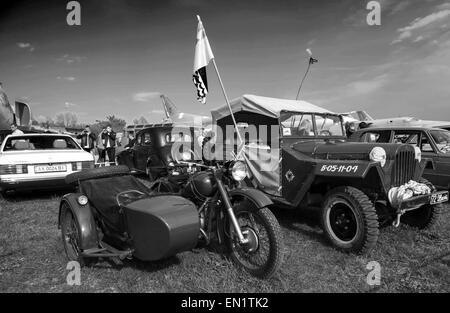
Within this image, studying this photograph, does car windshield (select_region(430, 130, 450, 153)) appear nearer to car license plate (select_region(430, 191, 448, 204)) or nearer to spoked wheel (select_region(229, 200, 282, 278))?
car license plate (select_region(430, 191, 448, 204))

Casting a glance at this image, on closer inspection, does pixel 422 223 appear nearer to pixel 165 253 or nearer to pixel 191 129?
pixel 165 253

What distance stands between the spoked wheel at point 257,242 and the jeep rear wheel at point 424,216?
110 inches

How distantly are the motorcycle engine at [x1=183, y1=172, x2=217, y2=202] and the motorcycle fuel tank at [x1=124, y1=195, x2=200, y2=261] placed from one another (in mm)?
440

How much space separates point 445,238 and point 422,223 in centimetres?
37

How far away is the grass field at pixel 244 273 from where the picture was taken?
289cm

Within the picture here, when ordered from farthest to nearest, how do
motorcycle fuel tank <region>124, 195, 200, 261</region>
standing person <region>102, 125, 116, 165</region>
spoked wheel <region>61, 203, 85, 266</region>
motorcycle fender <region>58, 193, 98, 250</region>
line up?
standing person <region>102, 125, 116, 165</region> → spoked wheel <region>61, 203, 85, 266</region> → motorcycle fender <region>58, 193, 98, 250</region> → motorcycle fuel tank <region>124, 195, 200, 261</region>

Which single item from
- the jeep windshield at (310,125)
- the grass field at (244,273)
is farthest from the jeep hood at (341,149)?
the grass field at (244,273)

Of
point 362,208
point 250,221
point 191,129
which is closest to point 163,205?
point 250,221

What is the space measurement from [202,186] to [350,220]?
191cm

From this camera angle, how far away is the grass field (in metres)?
2.89

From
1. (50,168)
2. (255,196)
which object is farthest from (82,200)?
(50,168)

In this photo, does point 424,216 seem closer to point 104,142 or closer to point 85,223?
point 85,223

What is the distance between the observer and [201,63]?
15.6 feet

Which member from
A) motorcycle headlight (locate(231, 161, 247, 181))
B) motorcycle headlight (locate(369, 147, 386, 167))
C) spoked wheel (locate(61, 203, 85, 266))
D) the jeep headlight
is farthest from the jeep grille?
spoked wheel (locate(61, 203, 85, 266))
